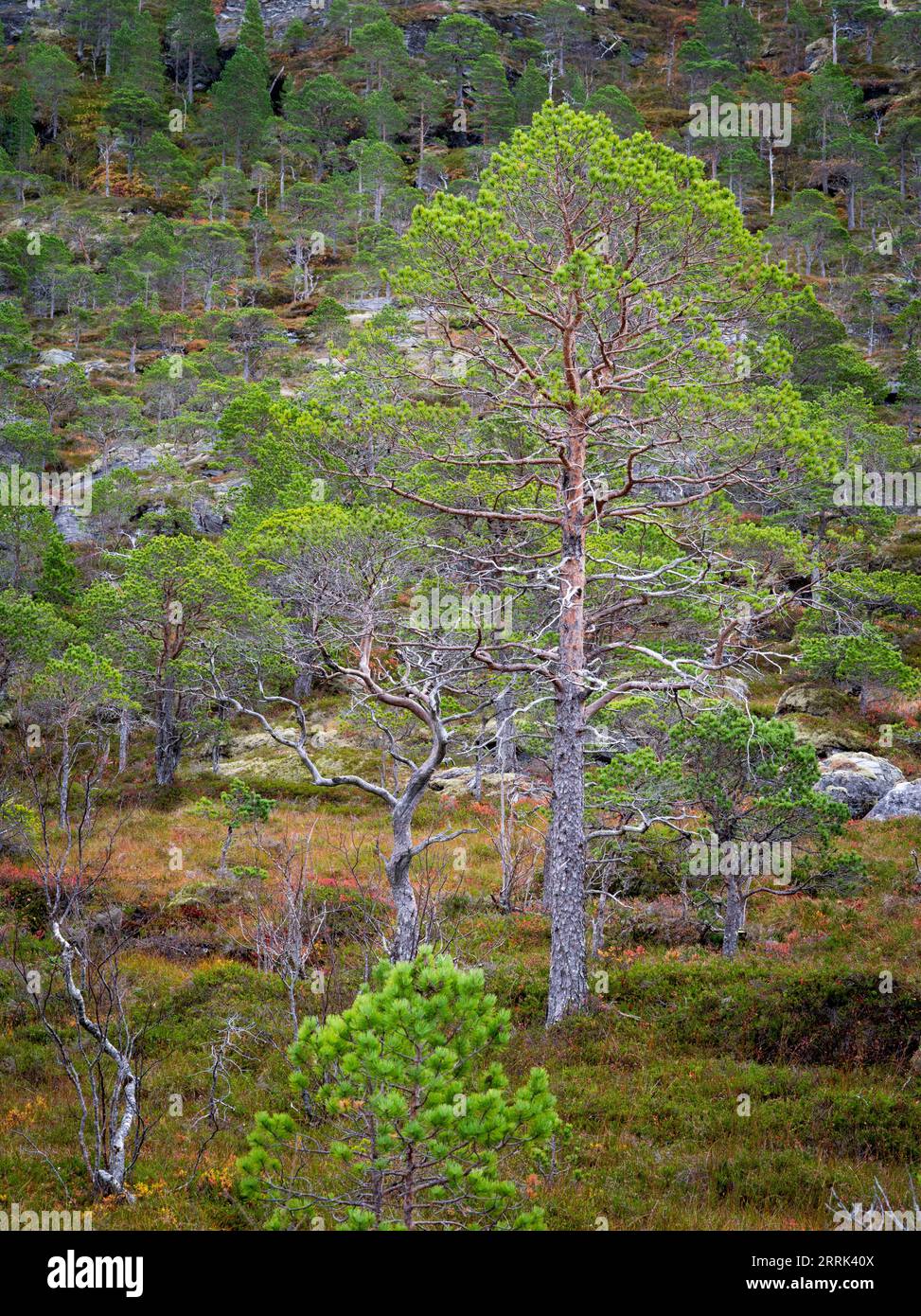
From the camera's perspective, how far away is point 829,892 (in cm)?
1428

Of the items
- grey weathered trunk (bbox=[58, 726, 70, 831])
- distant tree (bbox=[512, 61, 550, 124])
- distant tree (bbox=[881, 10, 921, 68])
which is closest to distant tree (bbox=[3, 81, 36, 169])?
distant tree (bbox=[512, 61, 550, 124])

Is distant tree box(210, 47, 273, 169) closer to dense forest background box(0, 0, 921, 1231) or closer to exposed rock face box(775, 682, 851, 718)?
dense forest background box(0, 0, 921, 1231)

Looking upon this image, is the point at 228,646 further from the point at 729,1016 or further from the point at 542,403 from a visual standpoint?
the point at 729,1016

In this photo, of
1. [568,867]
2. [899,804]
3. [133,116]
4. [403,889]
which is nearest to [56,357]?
[133,116]

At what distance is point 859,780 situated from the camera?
20.7 meters

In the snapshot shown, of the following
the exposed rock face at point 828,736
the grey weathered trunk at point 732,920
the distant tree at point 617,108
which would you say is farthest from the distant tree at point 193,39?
the grey weathered trunk at point 732,920

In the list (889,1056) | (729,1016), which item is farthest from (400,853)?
(889,1056)

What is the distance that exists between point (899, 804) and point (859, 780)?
1.59 m

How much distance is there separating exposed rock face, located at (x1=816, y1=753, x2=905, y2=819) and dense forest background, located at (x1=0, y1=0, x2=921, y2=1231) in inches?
4.2

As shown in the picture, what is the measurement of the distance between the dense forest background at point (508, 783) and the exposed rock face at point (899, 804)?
0.41 feet

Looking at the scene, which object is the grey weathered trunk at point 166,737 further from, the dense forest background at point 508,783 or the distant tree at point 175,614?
the distant tree at point 175,614

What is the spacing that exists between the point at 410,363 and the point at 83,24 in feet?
365

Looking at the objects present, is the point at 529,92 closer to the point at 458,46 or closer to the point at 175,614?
the point at 458,46
